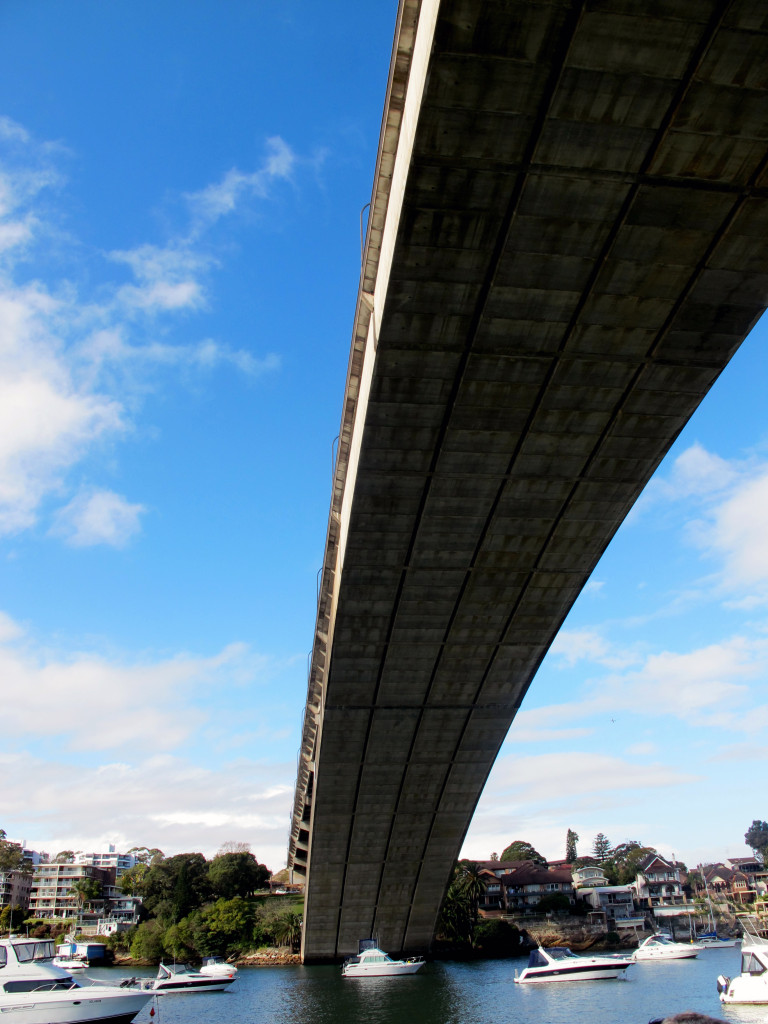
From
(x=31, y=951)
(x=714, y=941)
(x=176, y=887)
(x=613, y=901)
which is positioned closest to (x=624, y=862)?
(x=613, y=901)

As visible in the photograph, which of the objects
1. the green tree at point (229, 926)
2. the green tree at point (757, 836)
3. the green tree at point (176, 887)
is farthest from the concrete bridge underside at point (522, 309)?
the green tree at point (757, 836)

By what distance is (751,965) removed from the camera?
981 inches

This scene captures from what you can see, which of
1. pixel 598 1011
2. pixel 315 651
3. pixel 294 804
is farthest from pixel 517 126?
pixel 294 804

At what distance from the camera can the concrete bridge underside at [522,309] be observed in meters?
13.1

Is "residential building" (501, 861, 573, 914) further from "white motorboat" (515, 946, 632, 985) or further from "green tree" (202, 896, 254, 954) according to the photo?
"white motorboat" (515, 946, 632, 985)

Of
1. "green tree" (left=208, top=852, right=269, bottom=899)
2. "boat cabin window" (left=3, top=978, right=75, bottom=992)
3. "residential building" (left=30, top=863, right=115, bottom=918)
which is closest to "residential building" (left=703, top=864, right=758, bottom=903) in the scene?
"green tree" (left=208, top=852, right=269, bottom=899)

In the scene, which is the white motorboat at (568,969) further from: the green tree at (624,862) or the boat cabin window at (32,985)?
the green tree at (624,862)

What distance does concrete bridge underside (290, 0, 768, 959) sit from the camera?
13102 mm

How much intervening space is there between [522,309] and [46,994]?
23.0 meters

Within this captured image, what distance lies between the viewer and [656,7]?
12242mm

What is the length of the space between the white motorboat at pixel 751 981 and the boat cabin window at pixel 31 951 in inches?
858

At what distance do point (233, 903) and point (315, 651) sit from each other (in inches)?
1689

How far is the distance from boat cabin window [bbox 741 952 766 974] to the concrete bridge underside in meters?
12.9

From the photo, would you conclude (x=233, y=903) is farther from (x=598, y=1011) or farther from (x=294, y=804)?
(x=598, y=1011)
